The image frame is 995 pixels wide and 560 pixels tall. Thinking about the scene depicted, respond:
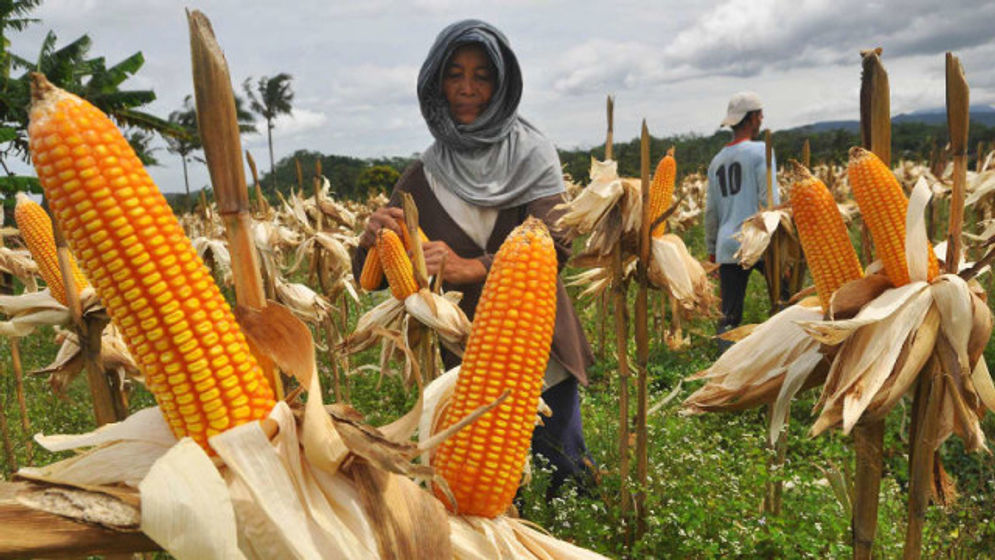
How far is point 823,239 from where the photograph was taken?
149 centimetres

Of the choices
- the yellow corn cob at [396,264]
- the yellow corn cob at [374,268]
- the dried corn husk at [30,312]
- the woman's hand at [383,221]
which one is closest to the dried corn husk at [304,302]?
the yellow corn cob at [374,268]

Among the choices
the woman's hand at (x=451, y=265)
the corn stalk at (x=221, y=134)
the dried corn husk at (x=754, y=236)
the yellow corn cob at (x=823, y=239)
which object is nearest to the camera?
the corn stalk at (x=221, y=134)

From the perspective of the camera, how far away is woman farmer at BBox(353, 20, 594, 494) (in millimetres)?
2787

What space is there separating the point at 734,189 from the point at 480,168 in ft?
11.7

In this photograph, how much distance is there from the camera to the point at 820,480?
3.56 m

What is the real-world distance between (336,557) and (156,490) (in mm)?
241

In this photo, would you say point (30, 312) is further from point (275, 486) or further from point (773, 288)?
point (773, 288)

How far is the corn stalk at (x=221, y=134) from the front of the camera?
691 mm

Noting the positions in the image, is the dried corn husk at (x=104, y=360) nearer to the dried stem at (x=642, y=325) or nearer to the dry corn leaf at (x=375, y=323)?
the dry corn leaf at (x=375, y=323)

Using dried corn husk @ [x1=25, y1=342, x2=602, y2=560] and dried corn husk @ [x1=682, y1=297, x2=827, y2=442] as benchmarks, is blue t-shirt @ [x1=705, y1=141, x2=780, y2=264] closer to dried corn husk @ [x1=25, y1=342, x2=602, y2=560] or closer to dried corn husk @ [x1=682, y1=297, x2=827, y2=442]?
dried corn husk @ [x1=682, y1=297, x2=827, y2=442]

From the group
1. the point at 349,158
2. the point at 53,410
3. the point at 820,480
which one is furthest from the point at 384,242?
the point at 349,158

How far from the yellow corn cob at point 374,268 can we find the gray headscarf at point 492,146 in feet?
1.23

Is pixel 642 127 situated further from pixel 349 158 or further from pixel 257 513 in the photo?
pixel 349 158

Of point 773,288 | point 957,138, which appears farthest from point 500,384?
point 773,288
